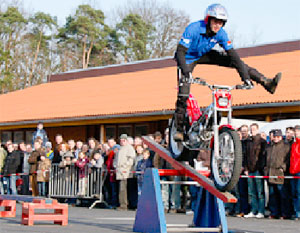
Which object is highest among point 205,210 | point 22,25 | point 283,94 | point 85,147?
point 22,25

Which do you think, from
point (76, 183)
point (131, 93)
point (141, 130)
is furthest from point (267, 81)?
point (131, 93)

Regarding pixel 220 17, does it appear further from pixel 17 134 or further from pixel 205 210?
pixel 17 134

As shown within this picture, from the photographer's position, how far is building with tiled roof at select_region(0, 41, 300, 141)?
72.7 feet

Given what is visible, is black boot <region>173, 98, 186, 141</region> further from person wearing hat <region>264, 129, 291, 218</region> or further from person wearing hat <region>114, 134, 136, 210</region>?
person wearing hat <region>114, 134, 136, 210</region>

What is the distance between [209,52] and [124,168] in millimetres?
8003

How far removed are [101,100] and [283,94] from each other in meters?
11.0

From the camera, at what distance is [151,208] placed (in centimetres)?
1020

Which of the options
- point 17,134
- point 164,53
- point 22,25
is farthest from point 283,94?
point 22,25

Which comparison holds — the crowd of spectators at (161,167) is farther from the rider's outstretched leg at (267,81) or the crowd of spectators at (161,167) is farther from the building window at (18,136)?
the building window at (18,136)

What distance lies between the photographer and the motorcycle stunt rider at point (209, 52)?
373 inches

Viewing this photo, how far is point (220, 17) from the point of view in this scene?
30.3 ft

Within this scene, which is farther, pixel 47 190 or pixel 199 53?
pixel 47 190

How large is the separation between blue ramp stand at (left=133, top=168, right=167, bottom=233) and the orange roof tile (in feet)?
30.0

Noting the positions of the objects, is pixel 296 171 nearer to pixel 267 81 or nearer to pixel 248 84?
pixel 267 81
